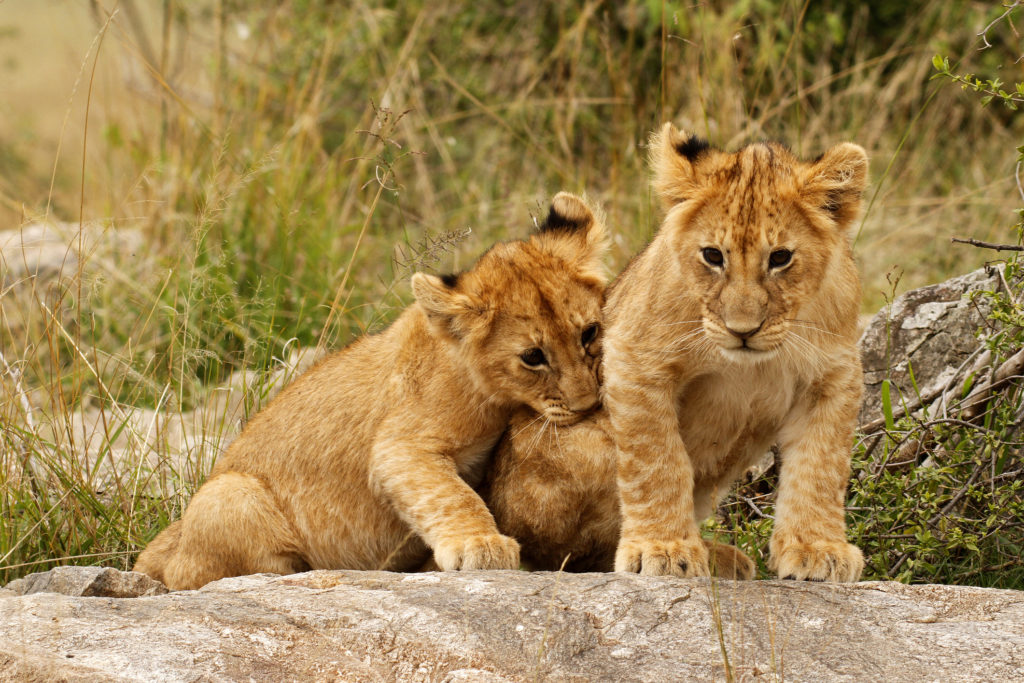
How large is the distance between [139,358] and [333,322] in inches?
48.3

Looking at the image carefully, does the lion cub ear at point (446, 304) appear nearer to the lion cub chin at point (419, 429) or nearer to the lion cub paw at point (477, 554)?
the lion cub chin at point (419, 429)

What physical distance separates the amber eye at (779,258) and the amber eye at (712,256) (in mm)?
162

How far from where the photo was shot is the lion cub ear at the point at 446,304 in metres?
4.70

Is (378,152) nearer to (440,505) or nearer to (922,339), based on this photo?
(922,339)

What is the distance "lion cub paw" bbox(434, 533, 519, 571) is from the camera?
14.1 feet

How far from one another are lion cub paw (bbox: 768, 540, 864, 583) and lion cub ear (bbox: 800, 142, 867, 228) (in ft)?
3.76

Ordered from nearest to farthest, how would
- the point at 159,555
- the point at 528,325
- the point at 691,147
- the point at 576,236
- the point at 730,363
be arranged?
the point at 730,363 → the point at 691,147 → the point at 528,325 → the point at 159,555 → the point at 576,236

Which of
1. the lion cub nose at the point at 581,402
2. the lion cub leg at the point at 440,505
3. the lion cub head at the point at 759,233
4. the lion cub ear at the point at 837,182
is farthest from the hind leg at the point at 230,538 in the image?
the lion cub ear at the point at 837,182

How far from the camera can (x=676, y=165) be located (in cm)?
418

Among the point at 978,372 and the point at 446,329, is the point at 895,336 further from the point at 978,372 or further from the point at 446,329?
the point at 446,329

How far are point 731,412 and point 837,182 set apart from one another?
90 centimetres

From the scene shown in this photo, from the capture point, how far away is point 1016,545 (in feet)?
15.4

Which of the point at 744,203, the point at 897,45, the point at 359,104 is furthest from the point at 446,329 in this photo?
the point at 897,45

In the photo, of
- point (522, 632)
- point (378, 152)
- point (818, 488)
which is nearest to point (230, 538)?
point (522, 632)
